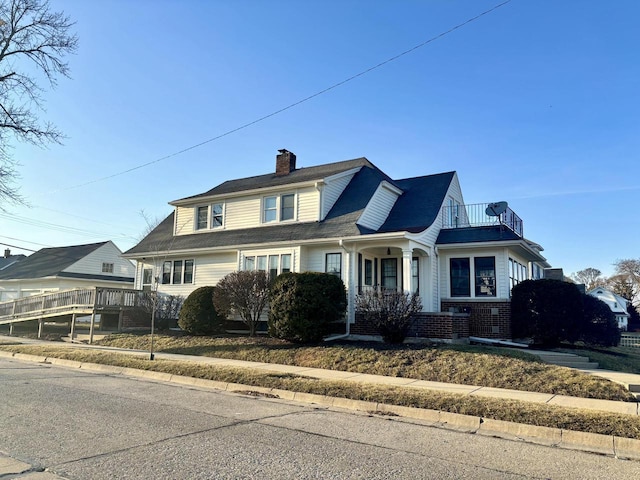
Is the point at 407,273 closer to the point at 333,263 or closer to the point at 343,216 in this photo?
the point at 333,263

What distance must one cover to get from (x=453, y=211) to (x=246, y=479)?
18.3 metres

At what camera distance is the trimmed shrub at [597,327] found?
15959 millimetres

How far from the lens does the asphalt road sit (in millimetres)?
4852

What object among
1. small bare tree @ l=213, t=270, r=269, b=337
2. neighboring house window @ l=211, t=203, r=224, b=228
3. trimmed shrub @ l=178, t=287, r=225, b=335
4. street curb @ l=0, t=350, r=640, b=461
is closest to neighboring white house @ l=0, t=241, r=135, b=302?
neighboring house window @ l=211, t=203, r=224, b=228

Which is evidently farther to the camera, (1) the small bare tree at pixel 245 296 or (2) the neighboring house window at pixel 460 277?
(2) the neighboring house window at pixel 460 277

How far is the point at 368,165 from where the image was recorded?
22984 mm

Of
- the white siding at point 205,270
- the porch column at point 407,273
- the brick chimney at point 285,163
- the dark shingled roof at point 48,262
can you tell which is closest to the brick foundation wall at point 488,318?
the porch column at point 407,273

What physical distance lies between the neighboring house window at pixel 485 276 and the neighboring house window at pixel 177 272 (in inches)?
469

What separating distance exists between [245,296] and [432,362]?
7044 millimetres

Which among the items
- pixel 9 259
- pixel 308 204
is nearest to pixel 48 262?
pixel 9 259

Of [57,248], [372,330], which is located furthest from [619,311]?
[57,248]

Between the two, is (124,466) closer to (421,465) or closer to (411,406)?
(421,465)

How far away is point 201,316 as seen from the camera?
58.1 ft

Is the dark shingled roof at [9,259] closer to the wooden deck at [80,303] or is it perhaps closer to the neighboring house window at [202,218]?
→ the wooden deck at [80,303]
